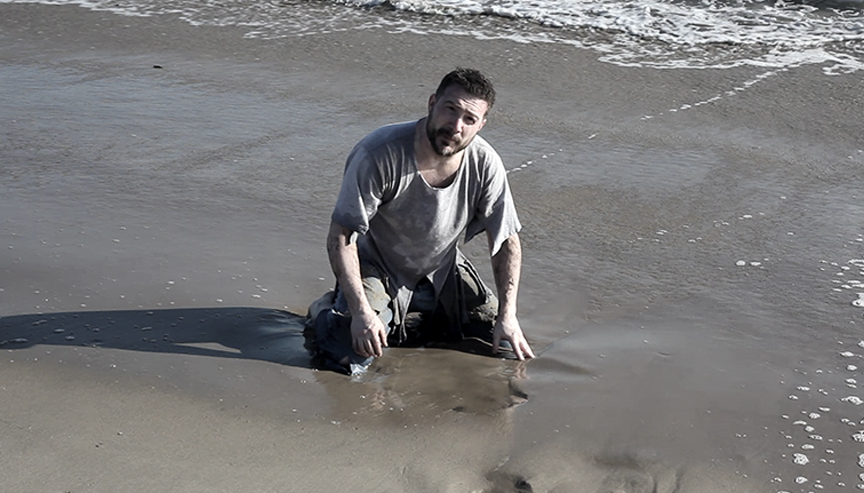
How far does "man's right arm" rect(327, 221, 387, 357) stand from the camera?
3.80 meters

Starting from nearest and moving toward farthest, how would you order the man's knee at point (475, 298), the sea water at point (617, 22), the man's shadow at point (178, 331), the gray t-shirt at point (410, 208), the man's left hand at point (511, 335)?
the gray t-shirt at point (410, 208) < the man's left hand at point (511, 335) < the man's shadow at point (178, 331) < the man's knee at point (475, 298) < the sea water at point (617, 22)

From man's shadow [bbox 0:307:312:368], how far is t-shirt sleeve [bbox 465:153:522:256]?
88 cm

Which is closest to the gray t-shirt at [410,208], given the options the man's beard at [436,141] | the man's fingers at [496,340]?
the man's beard at [436,141]

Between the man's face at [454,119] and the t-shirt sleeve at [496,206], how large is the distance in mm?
205

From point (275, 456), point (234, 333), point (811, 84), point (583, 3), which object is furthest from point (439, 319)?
point (583, 3)

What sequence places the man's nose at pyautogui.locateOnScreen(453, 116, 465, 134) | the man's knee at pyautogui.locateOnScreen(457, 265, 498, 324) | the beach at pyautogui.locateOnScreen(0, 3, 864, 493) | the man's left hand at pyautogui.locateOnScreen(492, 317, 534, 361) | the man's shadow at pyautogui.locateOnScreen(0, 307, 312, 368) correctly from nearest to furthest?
1. the beach at pyautogui.locateOnScreen(0, 3, 864, 493)
2. the man's nose at pyautogui.locateOnScreen(453, 116, 465, 134)
3. the man's left hand at pyautogui.locateOnScreen(492, 317, 534, 361)
4. the man's shadow at pyautogui.locateOnScreen(0, 307, 312, 368)
5. the man's knee at pyautogui.locateOnScreen(457, 265, 498, 324)

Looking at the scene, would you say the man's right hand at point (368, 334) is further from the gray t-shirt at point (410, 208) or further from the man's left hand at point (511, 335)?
the man's left hand at point (511, 335)

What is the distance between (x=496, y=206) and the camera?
13.2 feet

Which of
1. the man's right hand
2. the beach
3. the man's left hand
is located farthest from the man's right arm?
the man's left hand

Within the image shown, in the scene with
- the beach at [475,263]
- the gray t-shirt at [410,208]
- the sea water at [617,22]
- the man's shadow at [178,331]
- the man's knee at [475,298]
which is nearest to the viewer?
the beach at [475,263]

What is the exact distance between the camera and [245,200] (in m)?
5.74

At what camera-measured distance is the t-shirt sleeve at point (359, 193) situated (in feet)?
12.6

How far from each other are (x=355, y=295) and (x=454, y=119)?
736 millimetres

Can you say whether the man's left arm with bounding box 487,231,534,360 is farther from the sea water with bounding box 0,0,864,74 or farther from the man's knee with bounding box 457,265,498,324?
the sea water with bounding box 0,0,864,74
